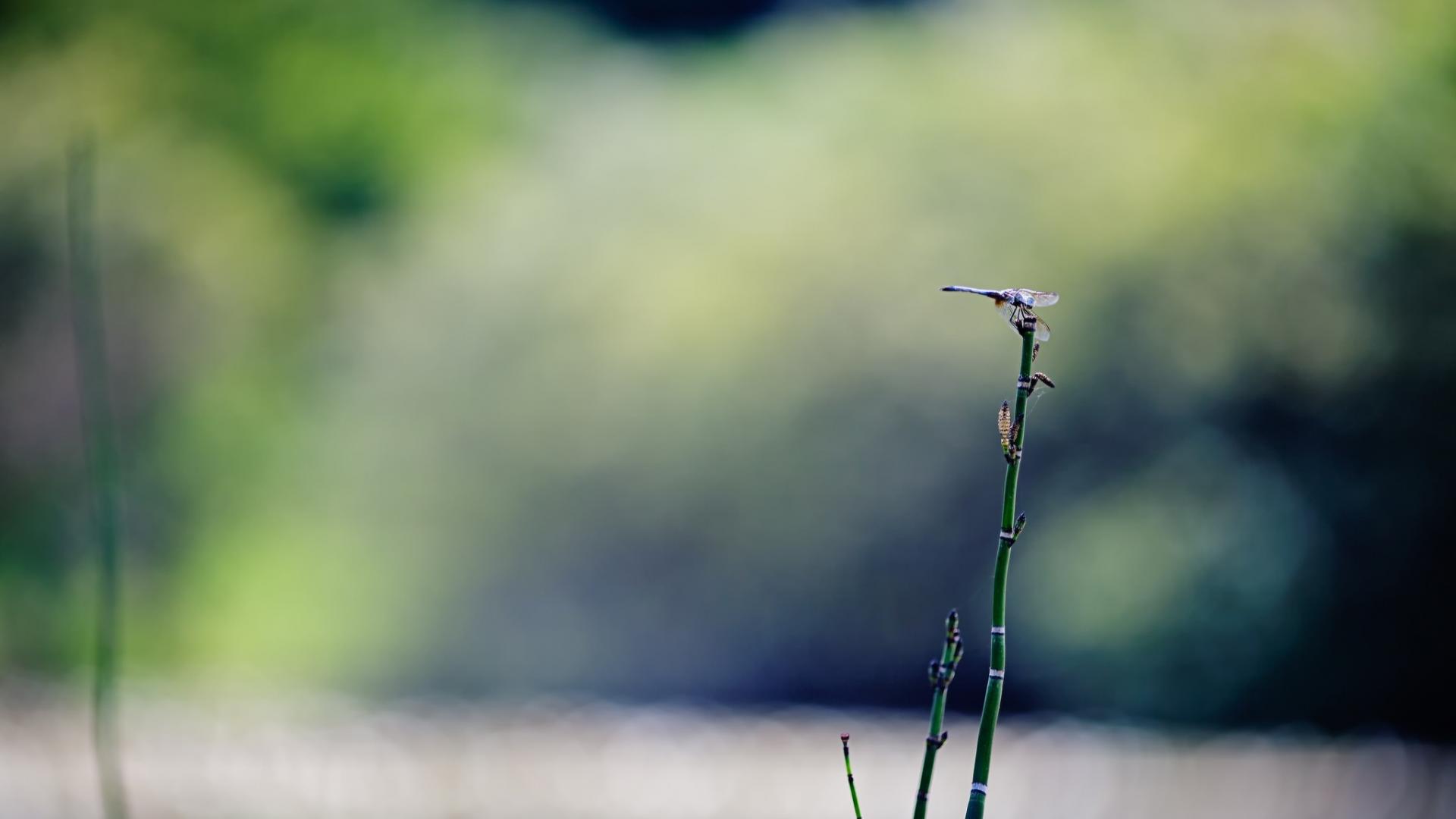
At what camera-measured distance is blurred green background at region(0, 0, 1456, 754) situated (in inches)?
106

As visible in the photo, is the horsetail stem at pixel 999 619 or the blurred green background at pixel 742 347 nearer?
the horsetail stem at pixel 999 619

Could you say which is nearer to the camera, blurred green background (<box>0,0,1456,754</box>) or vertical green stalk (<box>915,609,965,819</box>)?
vertical green stalk (<box>915,609,965,819</box>)

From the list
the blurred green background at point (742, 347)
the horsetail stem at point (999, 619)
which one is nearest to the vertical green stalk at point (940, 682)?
the horsetail stem at point (999, 619)

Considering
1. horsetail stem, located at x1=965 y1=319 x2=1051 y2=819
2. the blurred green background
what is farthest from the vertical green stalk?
the blurred green background

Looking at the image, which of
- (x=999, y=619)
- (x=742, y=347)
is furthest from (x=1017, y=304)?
(x=742, y=347)

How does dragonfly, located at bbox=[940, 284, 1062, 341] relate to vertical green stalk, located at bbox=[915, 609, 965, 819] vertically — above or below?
above

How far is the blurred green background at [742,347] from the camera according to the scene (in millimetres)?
2691

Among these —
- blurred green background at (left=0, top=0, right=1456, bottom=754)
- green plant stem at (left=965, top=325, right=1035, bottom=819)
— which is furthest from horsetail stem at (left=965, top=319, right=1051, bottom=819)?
blurred green background at (left=0, top=0, right=1456, bottom=754)

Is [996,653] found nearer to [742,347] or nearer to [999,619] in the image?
[999,619]

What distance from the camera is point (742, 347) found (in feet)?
10.4

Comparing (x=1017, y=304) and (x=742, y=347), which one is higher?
(x=1017, y=304)

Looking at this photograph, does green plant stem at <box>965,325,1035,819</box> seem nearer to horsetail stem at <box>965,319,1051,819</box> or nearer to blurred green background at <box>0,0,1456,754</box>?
horsetail stem at <box>965,319,1051,819</box>

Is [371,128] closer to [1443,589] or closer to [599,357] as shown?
[599,357]

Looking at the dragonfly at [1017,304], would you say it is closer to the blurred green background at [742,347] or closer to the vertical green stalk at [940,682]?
the vertical green stalk at [940,682]
